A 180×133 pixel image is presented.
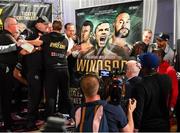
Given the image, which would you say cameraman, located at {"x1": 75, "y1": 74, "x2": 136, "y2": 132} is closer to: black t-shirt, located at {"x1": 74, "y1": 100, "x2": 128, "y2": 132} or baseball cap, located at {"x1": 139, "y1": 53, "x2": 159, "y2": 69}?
black t-shirt, located at {"x1": 74, "y1": 100, "x2": 128, "y2": 132}

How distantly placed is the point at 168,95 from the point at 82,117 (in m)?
1.08

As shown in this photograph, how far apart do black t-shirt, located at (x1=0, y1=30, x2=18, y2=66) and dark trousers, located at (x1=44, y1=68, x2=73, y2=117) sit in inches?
21.9

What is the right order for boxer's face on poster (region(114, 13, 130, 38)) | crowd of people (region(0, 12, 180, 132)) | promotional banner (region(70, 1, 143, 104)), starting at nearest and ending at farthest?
crowd of people (region(0, 12, 180, 132))
promotional banner (region(70, 1, 143, 104))
boxer's face on poster (region(114, 13, 130, 38))

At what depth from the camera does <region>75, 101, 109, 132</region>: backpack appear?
255 centimetres

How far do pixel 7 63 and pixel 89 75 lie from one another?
106 inches

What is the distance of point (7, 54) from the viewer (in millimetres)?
5133

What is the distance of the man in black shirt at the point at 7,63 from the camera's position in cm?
504

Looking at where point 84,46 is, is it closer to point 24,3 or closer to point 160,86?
point 24,3

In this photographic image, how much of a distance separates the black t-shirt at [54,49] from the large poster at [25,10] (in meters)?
1.53

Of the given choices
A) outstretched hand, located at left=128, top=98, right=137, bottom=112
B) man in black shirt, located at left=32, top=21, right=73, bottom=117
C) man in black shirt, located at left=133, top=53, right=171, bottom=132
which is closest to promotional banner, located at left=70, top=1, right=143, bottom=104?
man in black shirt, located at left=32, top=21, right=73, bottom=117

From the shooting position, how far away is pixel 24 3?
22.9 ft

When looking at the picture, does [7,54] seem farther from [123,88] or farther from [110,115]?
[110,115]

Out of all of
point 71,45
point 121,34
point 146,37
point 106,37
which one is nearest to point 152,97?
point 146,37

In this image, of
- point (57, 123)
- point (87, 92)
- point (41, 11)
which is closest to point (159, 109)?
point (87, 92)
